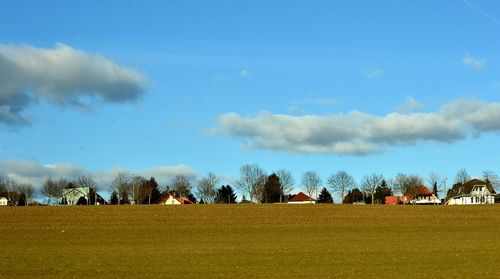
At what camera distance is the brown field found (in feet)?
102

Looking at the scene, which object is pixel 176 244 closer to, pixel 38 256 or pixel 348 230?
pixel 38 256

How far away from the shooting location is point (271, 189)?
17138 centimetres

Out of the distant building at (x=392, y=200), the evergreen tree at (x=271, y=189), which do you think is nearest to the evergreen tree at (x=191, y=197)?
the evergreen tree at (x=271, y=189)

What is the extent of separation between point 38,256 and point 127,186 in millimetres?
127609

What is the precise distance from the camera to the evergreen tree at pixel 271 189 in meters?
170

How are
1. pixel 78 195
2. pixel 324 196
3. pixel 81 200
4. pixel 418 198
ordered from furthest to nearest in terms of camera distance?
pixel 418 198 < pixel 324 196 < pixel 78 195 < pixel 81 200

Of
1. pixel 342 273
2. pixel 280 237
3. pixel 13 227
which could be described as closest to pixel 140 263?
pixel 342 273

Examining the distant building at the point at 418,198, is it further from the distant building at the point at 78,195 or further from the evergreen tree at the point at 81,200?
the evergreen tree at the point at 81,200

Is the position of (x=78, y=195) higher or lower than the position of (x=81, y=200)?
higher

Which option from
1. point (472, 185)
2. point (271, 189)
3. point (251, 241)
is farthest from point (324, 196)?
Answer: point (251, 241)

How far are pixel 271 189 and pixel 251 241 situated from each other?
12065 centimetres

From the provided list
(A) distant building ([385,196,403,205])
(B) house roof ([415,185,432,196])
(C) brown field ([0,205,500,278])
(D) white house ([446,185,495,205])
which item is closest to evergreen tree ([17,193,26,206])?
(C) brown field ([0,205,500,278])

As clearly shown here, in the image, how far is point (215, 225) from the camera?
70.1 meters

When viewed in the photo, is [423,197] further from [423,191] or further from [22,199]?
[22,199]
